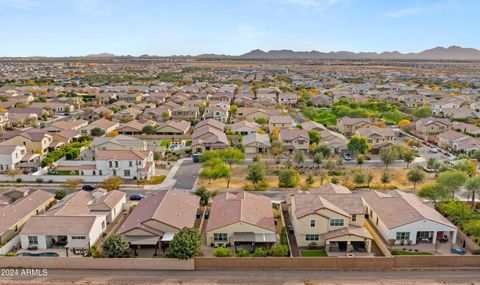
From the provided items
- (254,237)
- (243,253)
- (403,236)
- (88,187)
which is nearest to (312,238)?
(254,237)

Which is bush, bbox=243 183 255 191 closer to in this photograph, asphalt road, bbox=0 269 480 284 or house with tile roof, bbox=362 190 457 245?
house with tile roof, bbox=362 190 457 245

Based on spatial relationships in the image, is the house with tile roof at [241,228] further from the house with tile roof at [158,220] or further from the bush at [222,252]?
the house with tile roof at [158,220]

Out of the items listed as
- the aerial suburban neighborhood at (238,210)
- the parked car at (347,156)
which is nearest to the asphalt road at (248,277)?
the aerial suburban neighborhood at (238,210)

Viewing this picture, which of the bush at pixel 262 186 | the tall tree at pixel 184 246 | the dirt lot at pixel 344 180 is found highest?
the tall tree at pixel 184 246

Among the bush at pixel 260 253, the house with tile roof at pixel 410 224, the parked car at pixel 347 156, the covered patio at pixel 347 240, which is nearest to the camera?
the bush at pixel 260 253

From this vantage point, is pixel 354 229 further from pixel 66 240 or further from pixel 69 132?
pixel 69 132

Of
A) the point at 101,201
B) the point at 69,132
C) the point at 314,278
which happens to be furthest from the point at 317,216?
the point at 69,132

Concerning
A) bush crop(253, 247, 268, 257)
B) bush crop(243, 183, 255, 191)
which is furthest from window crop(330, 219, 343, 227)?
bush crop(243, 183, 255, 191)
